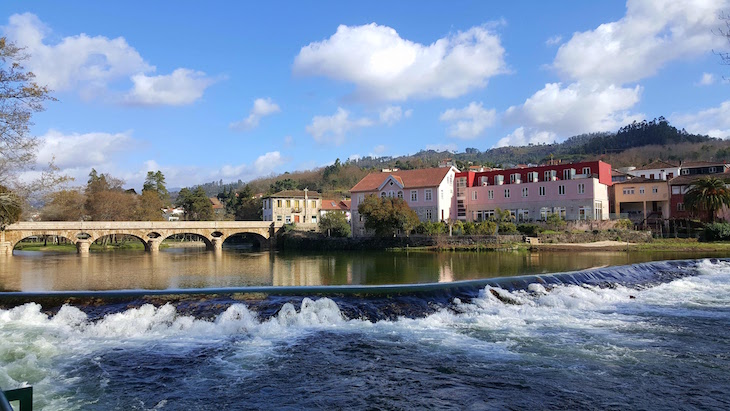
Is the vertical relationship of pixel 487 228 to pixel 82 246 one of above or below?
above

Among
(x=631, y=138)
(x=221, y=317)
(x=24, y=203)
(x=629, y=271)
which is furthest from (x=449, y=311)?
(x=631, y=138)

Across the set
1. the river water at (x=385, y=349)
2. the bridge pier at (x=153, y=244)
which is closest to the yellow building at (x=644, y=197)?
the river water at (x=385, y=349)

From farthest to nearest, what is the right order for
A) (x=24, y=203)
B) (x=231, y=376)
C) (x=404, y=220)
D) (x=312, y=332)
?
(x=404, y=220), (x=24, y=203), (x=312, y=332), (x=231, y=376)

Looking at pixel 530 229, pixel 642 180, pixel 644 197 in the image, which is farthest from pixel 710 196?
pixel 530 229

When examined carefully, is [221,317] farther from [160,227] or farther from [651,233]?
[160,227]

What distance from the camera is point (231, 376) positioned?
9914 millimetres

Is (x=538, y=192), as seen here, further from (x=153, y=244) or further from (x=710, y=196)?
(x=153, y=244)

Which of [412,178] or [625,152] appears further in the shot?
[625,152]

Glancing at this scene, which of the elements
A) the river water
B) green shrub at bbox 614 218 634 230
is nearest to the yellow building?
green shrub at bbox 614 218 634 230

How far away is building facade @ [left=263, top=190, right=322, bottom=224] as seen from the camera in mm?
75125

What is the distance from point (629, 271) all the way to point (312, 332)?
56.0 feet

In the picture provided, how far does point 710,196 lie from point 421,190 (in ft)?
93.8

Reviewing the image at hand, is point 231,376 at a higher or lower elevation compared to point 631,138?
lower

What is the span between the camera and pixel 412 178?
6244cm
